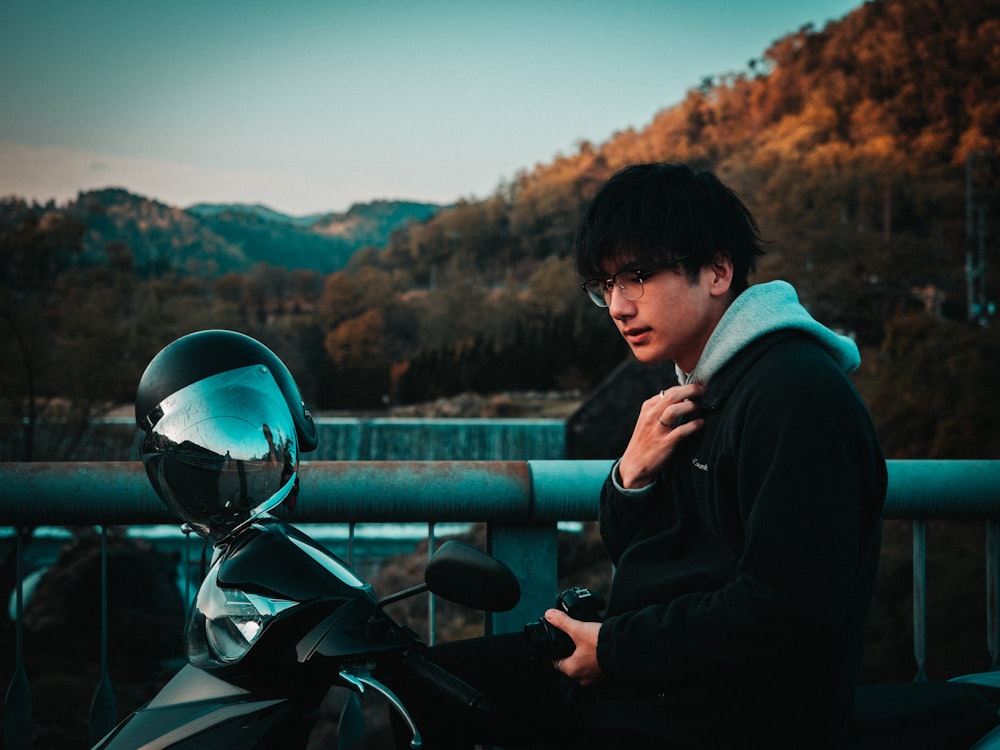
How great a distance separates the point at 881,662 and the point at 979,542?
1.87 m

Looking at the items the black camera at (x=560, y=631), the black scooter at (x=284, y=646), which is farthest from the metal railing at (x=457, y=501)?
the black scooter at (x=284, y=646)

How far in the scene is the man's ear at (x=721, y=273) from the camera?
1.52 metres

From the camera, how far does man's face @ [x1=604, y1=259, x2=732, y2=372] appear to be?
4.97 ft

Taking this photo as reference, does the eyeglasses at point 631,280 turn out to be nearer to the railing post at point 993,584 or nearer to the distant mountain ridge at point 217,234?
the railing post at point 993,584

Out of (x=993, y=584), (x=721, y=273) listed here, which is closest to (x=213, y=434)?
(x=721, y=273)

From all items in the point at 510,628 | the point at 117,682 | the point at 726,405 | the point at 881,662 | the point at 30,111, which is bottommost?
the point at 117,682

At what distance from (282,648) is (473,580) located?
249 mm

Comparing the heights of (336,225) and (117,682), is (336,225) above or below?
above

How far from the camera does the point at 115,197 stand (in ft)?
173

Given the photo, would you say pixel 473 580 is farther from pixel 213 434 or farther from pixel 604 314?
pixel 604 314

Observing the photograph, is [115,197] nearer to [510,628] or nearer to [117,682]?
[117,682]

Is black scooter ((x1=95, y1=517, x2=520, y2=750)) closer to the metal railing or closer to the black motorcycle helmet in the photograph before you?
the black motorcycle helmet

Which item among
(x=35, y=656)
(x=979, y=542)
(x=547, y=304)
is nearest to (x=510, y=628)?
(x=979, y=542)

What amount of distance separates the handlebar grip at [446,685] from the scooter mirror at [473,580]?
10 centimetres
